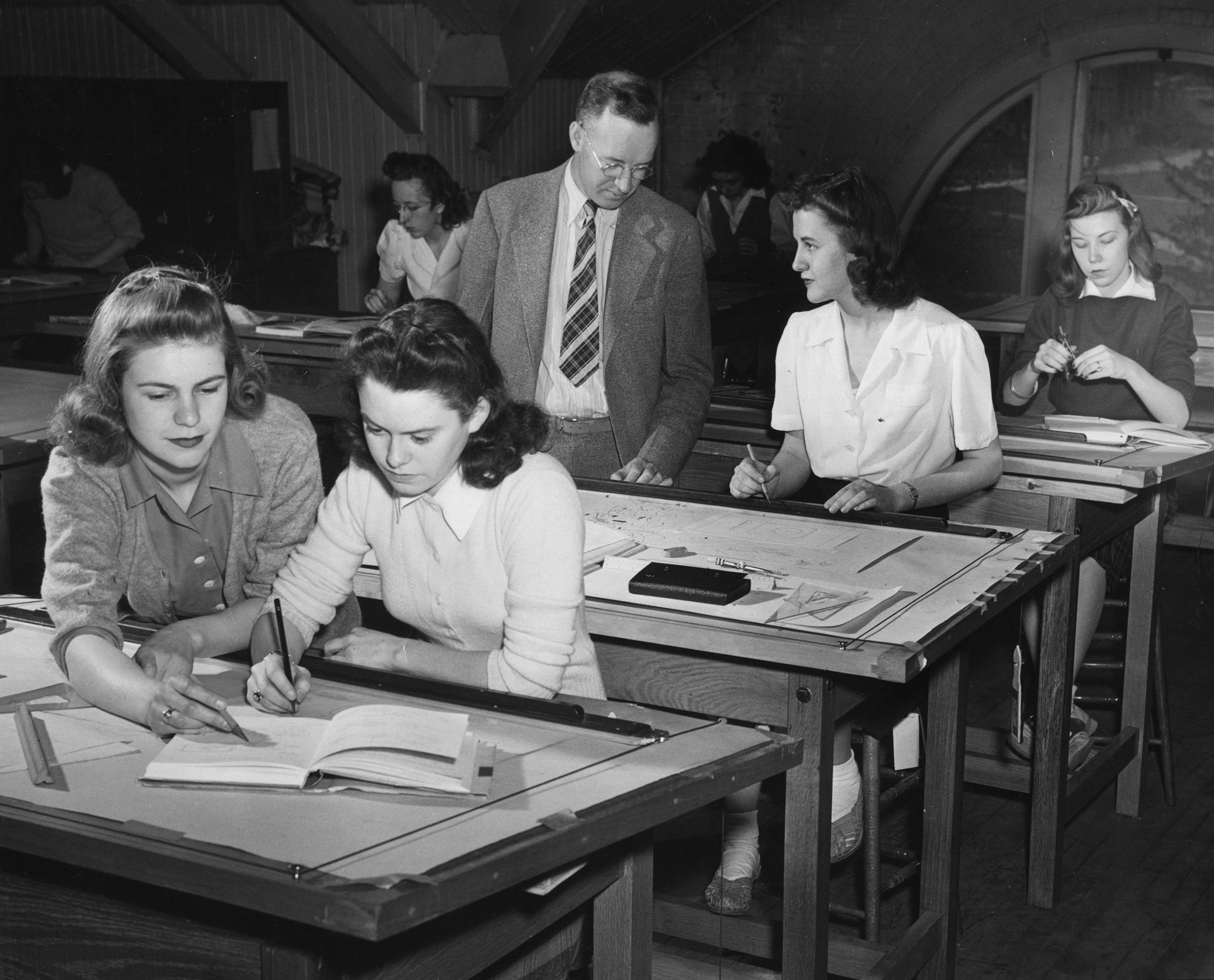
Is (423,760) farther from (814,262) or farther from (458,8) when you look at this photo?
(458,8)

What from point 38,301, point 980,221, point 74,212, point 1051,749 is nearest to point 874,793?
point 1051,749

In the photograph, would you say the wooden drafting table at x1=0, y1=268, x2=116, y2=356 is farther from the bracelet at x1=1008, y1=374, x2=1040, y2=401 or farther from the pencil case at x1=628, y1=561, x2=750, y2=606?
the pencil case at x1=628, y1=561, x2=750, y2=606

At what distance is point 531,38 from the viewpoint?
7219 mm

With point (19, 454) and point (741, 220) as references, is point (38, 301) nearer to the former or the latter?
point (19, 454)

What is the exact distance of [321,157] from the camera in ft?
26.2

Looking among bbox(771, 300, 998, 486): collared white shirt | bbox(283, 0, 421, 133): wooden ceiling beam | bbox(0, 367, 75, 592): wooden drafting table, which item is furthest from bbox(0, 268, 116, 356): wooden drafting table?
bbox(771, 300, 998, 486): collared white shirt

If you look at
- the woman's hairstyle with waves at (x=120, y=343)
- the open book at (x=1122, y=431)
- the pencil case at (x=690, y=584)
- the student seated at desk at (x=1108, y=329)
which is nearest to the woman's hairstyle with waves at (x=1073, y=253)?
the student seated at desk at (x=1108, y=329)

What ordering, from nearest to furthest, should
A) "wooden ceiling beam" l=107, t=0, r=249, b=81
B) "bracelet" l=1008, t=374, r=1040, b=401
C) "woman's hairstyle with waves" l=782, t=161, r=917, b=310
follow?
"woman's hairstyle with waves" l=782, t=161, r=917, b=310
"bracelet" l=1008, t=374, r=1040, b=401
"wooden ceiling beam" l=107, t=0, r=249, b=81

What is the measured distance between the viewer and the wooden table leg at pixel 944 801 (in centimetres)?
229

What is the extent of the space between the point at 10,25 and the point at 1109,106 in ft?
20.7

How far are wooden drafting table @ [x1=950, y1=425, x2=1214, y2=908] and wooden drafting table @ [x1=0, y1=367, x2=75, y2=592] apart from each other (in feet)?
6.87

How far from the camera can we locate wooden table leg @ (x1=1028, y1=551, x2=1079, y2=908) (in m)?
2.74

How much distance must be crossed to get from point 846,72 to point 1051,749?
254 inches

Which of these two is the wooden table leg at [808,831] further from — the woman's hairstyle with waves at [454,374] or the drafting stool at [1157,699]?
the drafting stool at [1157,699]
